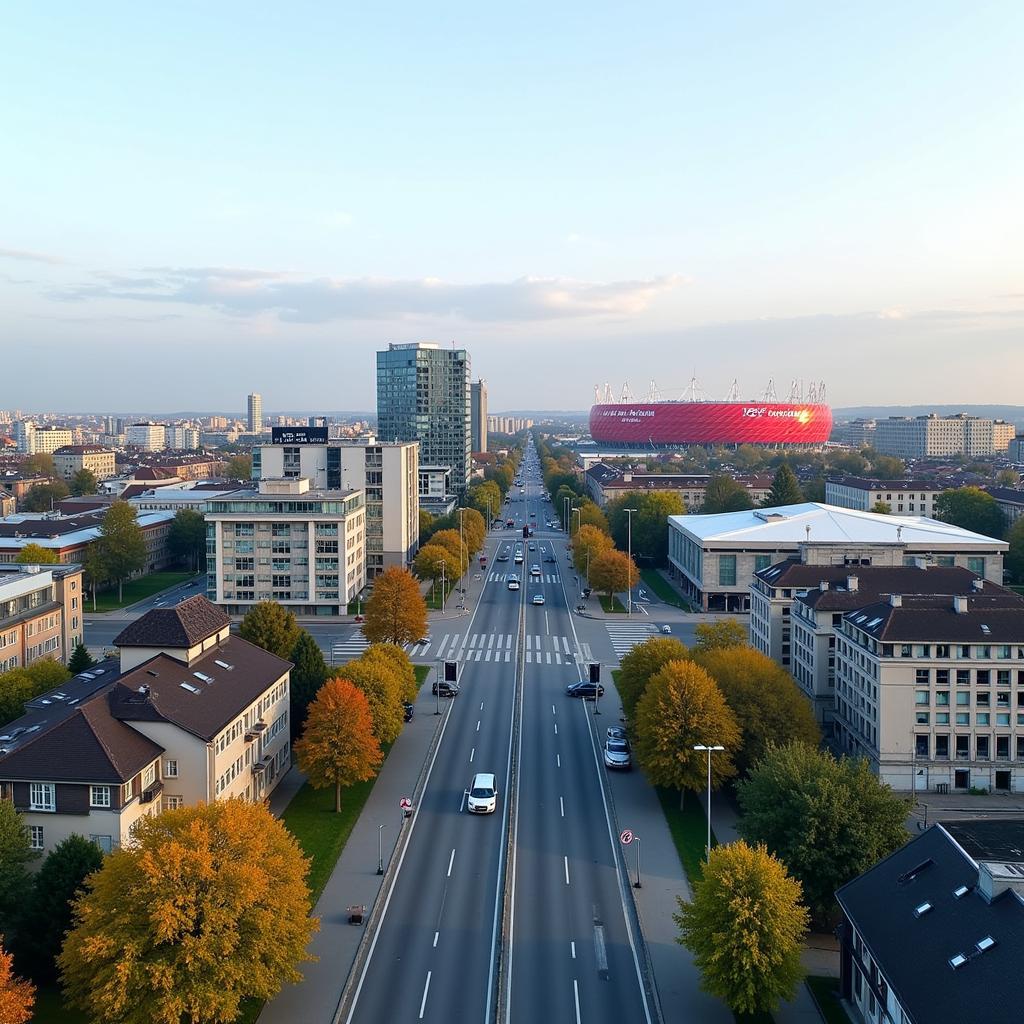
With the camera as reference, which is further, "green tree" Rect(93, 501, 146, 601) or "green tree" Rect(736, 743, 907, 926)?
"green tree" Rect(93, 501, 146, 601)

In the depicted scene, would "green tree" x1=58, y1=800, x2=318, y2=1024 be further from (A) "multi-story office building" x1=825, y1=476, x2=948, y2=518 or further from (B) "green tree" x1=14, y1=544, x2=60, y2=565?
(A) "multi-story office building" x1=825, y1=476, x2=948, y2=518

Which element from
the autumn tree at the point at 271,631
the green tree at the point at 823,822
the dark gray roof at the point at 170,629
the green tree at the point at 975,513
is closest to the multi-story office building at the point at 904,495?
the green tree at the point at 975,513

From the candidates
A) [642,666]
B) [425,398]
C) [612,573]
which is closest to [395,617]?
[642,666]

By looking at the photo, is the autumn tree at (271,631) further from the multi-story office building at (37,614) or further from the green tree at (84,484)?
the green tree at (84,484)

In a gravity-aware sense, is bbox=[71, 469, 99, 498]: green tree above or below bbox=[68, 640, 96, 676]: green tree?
above

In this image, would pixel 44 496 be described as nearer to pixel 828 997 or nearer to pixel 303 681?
pixel 303 681

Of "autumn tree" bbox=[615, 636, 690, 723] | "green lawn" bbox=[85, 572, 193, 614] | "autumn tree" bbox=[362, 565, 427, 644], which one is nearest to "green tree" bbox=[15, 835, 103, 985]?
"autumn tree" bbox=[615, 636, 690, 723]
